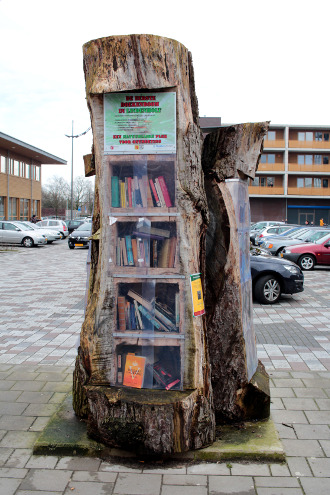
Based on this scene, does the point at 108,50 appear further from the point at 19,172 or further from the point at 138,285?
the point at 19,172

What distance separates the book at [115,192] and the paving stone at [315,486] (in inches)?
92.8

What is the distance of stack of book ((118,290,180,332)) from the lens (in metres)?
3.73

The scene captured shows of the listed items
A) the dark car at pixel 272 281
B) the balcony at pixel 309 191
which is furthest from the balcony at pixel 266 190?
the dark car at pixel 272 281

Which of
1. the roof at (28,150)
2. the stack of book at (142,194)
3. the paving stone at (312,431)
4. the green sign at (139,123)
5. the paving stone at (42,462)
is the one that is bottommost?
the paving stone at (42,462)

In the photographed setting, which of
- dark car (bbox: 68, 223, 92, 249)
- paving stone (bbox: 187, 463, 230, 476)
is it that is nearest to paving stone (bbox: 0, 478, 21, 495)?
paving stone (bbox: 187, 463, 230, 476)

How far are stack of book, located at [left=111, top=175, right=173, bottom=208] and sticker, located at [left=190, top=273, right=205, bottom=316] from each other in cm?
59

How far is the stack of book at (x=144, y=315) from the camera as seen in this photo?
373 cm

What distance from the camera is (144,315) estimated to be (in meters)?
3.76

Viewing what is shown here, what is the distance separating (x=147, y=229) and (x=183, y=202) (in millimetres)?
347

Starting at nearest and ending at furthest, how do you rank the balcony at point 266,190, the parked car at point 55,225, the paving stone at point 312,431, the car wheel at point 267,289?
the paving stone at point 312,431 < the car wheel at point 267,289 < the parked car at point 55,225 < the balcony at point 266,190

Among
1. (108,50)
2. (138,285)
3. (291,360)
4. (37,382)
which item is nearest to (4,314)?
(37,382)

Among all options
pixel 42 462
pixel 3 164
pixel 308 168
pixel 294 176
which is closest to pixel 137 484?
pixel 42 462

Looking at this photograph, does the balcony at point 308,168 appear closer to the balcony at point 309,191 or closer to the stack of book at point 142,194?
the balcony at point 309,191

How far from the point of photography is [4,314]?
909 centimetres
